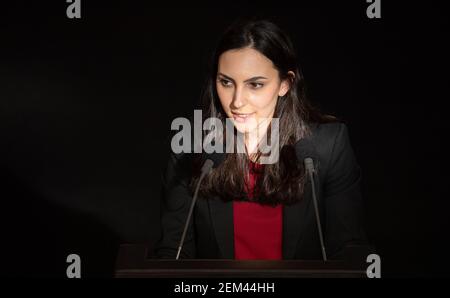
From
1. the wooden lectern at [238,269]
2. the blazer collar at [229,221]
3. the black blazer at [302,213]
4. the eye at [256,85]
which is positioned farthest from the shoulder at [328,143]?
the wooden lectern at [238,269]

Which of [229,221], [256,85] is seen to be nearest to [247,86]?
[256,85]

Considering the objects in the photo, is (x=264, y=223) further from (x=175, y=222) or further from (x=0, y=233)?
(x=0, y=233)

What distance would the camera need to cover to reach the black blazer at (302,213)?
2.20 metres

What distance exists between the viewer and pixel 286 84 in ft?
7.16

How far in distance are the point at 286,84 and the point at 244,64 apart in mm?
189

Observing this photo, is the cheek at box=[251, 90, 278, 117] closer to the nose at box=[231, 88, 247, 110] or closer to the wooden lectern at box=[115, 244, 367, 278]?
the nose at box=[231, 88, 247, 110]

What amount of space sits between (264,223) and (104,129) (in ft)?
2.33

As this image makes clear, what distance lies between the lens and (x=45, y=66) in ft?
8.39

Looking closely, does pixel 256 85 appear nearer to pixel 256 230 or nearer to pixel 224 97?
pixel 224 97

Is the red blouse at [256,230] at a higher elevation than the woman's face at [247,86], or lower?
lower

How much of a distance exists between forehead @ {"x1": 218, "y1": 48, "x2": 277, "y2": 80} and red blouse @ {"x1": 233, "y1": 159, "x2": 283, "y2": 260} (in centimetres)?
34

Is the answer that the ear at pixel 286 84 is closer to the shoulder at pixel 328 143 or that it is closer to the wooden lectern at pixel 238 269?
the shoulder at pixel 328 143

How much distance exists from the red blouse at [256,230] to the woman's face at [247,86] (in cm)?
20
